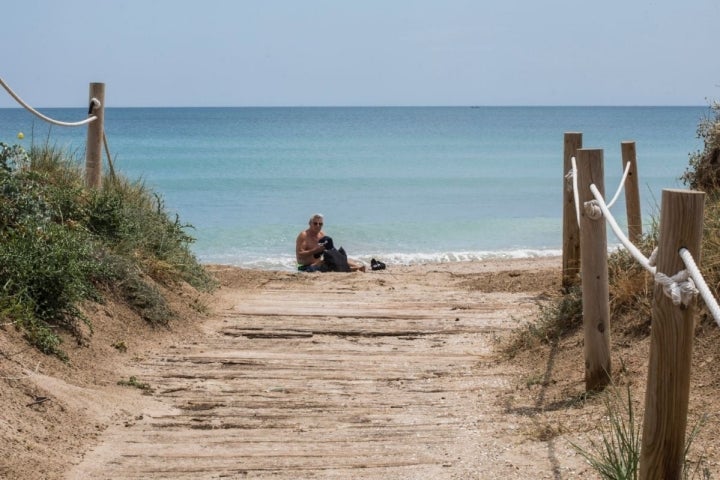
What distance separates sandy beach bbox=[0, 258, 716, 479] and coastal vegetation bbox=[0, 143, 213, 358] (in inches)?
9.6

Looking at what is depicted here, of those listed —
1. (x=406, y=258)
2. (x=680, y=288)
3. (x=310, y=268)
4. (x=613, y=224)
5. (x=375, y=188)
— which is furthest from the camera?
(x=375, y=188)

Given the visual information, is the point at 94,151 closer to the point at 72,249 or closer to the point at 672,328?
the point at 72,249

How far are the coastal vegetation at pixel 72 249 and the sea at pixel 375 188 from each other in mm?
871

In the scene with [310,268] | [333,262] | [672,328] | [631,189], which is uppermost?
[631,189]

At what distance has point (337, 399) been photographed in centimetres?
640

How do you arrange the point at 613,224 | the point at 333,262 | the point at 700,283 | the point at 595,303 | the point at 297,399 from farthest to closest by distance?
the point at 333,262
the point at 297,399
the point at 595,303
the point at 613,224
the point at 700,283

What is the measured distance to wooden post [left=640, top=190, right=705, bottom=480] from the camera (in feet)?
11.0

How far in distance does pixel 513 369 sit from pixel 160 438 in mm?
2799

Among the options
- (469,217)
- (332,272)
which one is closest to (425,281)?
(332,272)

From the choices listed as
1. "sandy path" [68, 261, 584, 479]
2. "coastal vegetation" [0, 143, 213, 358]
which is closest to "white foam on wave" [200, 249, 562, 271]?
"coastal vegetation" [0, 143, 213, 358]

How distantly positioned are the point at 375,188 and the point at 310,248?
21.6 metres

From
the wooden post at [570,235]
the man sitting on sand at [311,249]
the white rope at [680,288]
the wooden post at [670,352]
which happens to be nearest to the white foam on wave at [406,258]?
the man sitting on sand at [311,249]

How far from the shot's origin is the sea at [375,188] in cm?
2181

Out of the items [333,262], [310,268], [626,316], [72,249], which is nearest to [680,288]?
[626,316]
